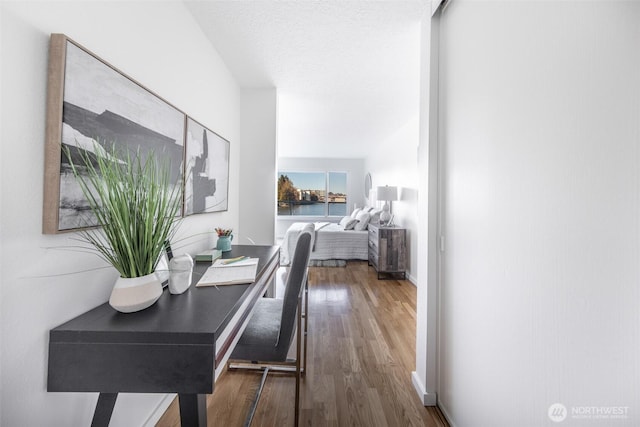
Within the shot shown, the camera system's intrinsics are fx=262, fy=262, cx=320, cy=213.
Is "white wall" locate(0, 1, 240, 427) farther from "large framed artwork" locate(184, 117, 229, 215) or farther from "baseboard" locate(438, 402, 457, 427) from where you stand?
"baseboard" locate(438, 402, 457, 427)

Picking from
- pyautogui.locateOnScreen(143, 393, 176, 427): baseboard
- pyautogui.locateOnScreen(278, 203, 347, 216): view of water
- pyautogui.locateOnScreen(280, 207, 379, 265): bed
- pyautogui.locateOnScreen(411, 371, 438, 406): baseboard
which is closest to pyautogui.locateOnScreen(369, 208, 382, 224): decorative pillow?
pyautogui.locateOnScreen(280, 207, 379, 265): bed

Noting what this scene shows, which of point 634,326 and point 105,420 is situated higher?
point 634,326

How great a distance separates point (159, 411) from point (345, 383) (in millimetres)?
1127

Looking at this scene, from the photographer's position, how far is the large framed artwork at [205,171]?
1.77 meters

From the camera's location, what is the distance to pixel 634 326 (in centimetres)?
64

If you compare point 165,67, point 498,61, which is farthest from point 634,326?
point 165,67

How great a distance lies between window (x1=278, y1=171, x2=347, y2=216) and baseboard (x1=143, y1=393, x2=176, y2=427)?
6.65 m

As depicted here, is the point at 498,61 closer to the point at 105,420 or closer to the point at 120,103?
the point at 120,103

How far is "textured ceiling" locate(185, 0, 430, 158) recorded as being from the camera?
1.74 metres

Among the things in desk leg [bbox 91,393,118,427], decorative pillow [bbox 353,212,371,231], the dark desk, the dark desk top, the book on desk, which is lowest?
desk leg [bbox 91,393,118,427]

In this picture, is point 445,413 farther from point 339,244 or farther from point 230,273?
point 339,244

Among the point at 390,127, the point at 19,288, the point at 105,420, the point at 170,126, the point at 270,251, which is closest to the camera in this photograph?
the point at 19,288

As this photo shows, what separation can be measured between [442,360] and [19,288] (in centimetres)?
192

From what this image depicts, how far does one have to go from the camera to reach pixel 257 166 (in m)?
2.89
